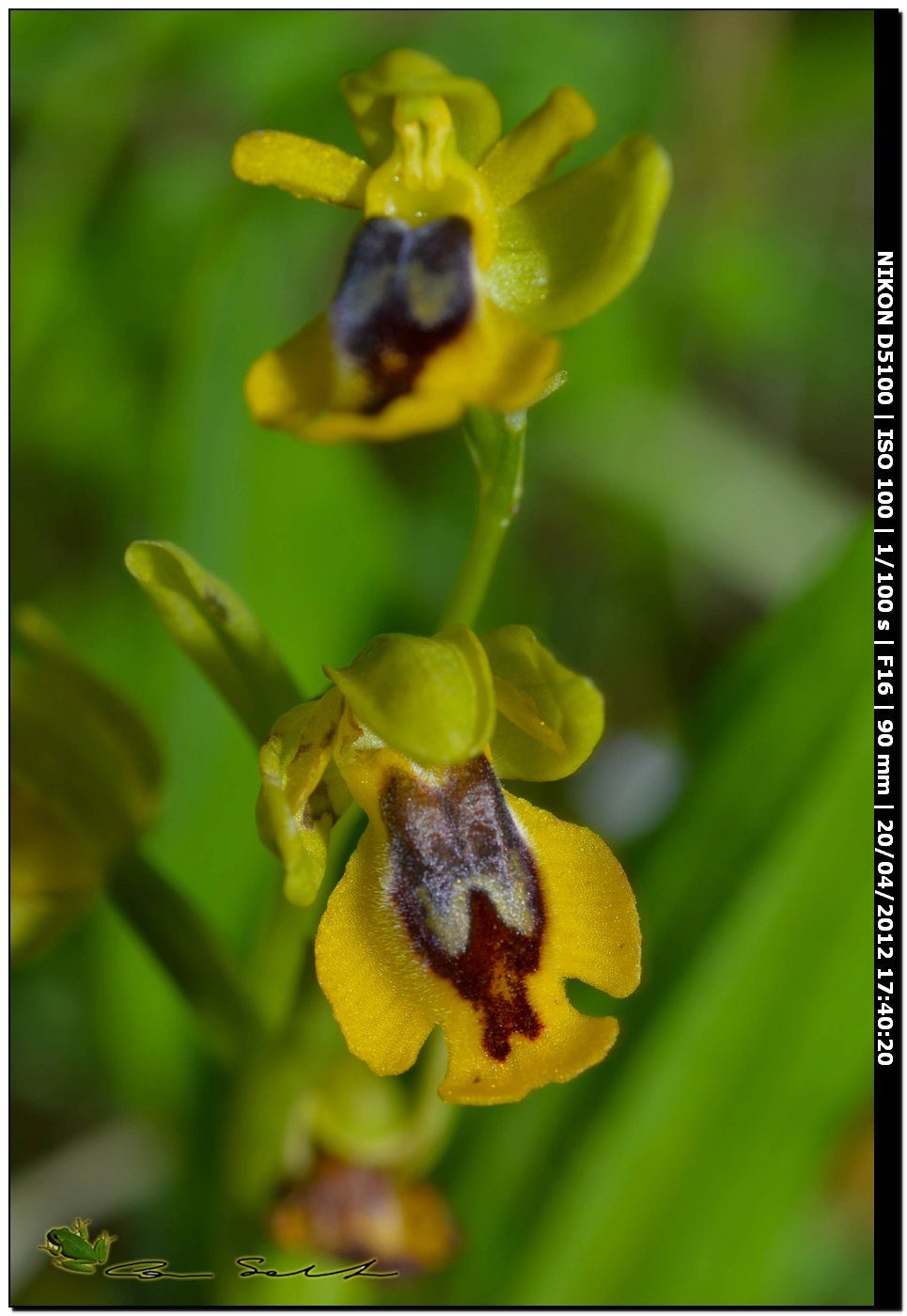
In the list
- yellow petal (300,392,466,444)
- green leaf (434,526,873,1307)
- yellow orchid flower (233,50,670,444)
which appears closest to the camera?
yellow petal (300,392,466,444)

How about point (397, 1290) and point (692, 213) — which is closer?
point (397, 1290)

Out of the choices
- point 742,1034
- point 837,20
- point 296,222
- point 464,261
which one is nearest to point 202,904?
point 742,1034

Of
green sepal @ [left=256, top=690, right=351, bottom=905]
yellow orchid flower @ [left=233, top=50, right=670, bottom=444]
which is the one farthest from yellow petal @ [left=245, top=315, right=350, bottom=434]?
green sepal @ [left=256, top=690, right=351, bottom=905]

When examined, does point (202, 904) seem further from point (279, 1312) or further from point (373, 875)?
point (373, 875)

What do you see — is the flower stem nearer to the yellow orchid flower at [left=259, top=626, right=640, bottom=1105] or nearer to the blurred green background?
the yellow orchid flower at [left=259, top=626, right=640, bottom=1105]

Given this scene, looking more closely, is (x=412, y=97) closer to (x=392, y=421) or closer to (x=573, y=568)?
(x=392, y=421)

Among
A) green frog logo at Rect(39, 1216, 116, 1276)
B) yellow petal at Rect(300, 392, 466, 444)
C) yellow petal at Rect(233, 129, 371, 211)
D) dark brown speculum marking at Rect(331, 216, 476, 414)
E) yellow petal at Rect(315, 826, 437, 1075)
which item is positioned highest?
yellow petal at Rect(233, 129, 371, 211)

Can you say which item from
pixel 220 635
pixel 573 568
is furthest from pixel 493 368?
pixel 573 568
